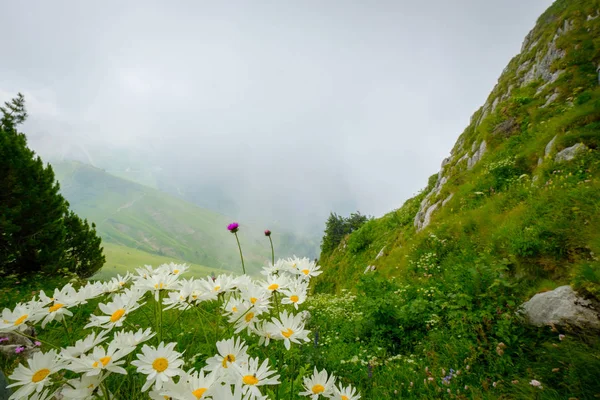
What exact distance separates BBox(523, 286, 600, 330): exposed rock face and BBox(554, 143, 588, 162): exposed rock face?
15.8 ft

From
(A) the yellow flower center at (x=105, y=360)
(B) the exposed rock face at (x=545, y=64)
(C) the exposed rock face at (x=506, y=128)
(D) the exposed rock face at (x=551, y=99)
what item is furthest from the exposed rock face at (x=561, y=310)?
(B) the exposed rock face at (x=545, y=64)

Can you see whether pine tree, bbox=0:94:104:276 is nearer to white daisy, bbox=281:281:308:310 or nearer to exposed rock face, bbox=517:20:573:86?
white daisy, bbox=281:281:308:310

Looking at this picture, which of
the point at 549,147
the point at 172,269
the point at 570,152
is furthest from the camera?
the point at 549,147

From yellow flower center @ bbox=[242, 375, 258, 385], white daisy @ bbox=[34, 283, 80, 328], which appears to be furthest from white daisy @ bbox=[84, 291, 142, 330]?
yellow flower center @ bbox=[242, 375, 258, 385]

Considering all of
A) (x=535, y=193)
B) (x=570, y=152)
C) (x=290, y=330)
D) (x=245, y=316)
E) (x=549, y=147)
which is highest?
(x=549, y=147)

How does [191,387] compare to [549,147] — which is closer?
[191,387]

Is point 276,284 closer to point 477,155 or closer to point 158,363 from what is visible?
point 158,363

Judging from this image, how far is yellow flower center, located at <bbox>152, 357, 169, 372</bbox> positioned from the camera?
50.9 inches

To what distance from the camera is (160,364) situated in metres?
1.30

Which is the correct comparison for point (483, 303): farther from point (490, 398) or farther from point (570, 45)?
point (570, 45)

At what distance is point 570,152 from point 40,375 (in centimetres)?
955

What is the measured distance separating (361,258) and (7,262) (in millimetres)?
17586

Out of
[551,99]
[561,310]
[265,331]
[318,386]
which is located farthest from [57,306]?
[551,99]

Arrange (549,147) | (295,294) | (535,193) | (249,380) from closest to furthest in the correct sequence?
(249,380) < (295,294) < (535,193) < (549,147)
